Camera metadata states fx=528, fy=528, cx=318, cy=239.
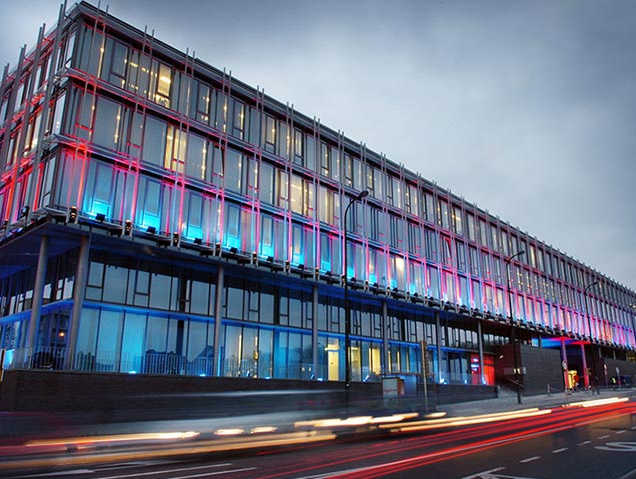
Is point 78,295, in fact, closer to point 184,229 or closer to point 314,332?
point 184,229

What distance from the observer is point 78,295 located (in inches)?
1001

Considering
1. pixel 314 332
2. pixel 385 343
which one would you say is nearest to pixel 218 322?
pixel 314 332

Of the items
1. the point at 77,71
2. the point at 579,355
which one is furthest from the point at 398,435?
the point at 579,355

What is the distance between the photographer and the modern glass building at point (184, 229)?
26531mm

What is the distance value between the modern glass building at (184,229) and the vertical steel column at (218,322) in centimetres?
12

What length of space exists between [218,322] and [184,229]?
572 cm

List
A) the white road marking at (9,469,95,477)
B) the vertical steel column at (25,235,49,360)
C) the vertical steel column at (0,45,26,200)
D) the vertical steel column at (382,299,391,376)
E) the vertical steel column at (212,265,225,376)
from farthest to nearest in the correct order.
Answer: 1. the vertical steel column at (382,299,391,376)
2. the vertical steel column at (0,45,26,200)
3. the vertical steel column at (212,265,225,376)
4. the vertical steel column at (25,235,49,360)
5. the white road marking at (9,469,95,477)

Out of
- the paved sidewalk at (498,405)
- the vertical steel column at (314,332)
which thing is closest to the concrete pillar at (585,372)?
the paved sidewalk at (498,405)

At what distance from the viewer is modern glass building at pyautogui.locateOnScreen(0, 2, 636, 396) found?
87.0 ft

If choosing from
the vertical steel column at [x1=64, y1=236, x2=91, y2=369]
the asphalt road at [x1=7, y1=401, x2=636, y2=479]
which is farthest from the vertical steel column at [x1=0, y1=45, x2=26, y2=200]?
the asphalt road at [x1=7, y1=401, x2=636, y2=479]

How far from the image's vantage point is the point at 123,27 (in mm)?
29828

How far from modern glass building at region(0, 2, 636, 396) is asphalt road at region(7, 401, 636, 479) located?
8.50 m

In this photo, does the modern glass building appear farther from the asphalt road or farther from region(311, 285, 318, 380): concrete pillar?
the asphalt road

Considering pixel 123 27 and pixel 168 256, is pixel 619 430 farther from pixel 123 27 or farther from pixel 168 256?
pixel 123 27
